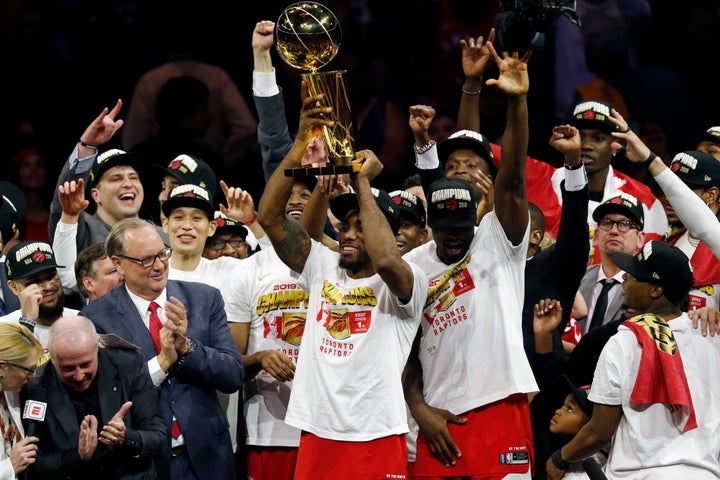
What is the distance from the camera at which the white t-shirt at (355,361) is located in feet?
16.7

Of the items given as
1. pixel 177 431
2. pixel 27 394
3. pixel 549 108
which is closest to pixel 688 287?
pixel 177 431

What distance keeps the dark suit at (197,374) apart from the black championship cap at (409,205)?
3.55ft

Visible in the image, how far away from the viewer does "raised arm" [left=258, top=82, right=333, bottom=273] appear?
5.14 meters

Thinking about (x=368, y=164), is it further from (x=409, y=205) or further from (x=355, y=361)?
(x=355, y=361)

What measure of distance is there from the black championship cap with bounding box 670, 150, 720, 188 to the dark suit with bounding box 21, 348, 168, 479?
2.90 metres

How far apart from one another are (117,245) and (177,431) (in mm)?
877

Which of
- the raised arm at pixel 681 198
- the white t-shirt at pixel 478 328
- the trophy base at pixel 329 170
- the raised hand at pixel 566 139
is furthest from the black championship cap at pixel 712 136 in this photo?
the trophy base at pixel 329 170

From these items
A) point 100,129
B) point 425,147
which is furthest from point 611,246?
point 100,129

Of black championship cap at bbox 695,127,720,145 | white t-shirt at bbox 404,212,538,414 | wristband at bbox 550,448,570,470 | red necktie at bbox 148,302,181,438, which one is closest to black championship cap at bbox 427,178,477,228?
white t-shirt at bbox 404,212,538,414

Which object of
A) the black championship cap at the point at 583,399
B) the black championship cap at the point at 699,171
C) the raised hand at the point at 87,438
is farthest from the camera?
the black championship cap at the point at 699,171

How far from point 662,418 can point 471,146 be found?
192cm

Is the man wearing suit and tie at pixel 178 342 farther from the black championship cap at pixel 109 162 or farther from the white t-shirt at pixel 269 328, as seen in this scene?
the black championship cap at pixel 109 162

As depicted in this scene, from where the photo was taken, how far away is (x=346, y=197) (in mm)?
5340

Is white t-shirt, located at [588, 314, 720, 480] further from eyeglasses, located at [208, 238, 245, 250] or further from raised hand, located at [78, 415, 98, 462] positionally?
eyeglasses, located at [208, 238, 245, 250]
